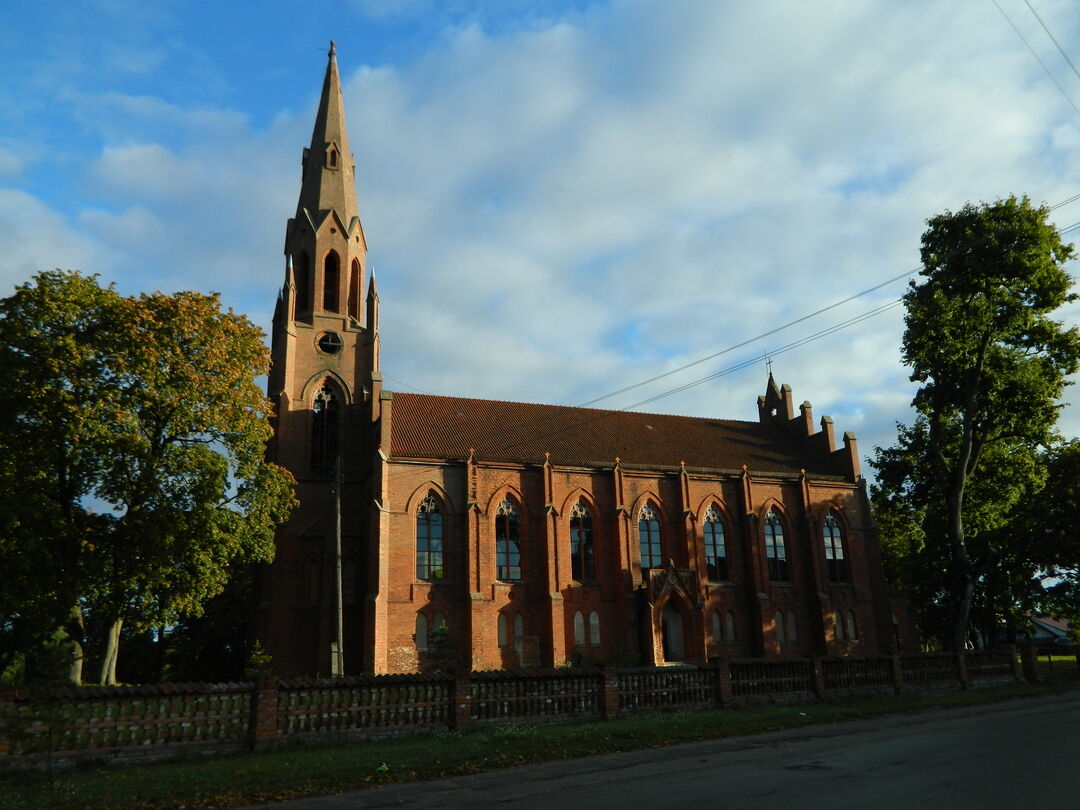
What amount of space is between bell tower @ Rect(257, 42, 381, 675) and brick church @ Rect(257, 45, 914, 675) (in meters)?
0.08

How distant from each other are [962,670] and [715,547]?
13.2 m

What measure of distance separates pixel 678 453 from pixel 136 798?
32307 mm

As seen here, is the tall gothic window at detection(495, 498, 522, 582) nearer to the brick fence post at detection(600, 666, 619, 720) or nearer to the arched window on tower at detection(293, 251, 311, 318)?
the arched window on tower at detection(293, 251, 311, 318)

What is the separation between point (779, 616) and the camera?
3750 cm

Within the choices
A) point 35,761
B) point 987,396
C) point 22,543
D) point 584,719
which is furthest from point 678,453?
point 35,761

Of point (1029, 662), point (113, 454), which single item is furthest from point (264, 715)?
point (1029, 662)

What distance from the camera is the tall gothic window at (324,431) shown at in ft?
115

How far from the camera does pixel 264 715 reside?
Result: 14586 millimetres

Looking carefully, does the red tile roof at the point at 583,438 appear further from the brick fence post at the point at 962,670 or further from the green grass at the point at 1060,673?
the brick fence post at the point at 962,670

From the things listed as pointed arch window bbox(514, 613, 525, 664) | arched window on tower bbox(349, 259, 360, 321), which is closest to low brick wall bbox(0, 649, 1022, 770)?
pointed arch window bbox(514, 613, 525, 664)

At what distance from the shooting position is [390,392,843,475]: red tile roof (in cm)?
3569

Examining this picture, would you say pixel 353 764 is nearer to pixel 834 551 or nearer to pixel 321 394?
pixel 321 394

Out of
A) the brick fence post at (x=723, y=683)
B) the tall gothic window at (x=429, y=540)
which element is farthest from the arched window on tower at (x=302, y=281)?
the brick fence post at (x=723, y=683)

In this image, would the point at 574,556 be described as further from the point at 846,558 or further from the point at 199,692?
the point at 199,692
